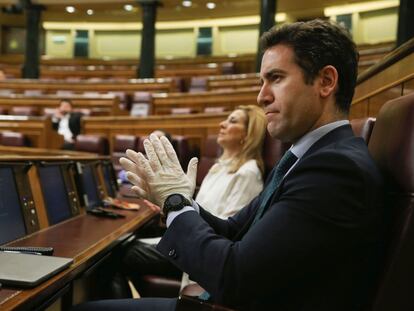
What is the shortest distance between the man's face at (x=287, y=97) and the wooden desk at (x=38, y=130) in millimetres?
3024

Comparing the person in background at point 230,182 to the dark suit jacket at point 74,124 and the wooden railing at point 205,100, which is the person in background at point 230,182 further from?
the dark suit jacket at point 74,124

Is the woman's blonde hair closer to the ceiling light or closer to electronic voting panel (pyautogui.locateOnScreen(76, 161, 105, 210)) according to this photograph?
electronic voting panel (pyautogui.locateOnScreen(76, 161, 105, 210))

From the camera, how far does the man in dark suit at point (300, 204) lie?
18.6 inches

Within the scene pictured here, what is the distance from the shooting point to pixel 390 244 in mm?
480

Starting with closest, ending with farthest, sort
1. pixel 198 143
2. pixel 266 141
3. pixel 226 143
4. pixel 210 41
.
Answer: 1. pixel 226 143
2. pixel 266 141
3. pixel 198 143
4. pixel 210 41

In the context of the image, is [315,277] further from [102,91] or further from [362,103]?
[102,91]

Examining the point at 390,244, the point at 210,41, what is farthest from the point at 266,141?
the point at 210,41

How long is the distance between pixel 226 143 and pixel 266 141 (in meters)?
0.21

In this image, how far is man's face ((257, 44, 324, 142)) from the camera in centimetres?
56

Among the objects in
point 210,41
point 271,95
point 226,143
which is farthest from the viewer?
point 210,41

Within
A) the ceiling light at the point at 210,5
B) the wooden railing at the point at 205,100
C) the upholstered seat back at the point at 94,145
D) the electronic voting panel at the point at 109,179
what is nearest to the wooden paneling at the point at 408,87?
the electronic voting panel at the point at 109,179

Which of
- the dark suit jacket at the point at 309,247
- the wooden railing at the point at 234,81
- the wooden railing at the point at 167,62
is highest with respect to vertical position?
the wooden railing at the point at 167,62

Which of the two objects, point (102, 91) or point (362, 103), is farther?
point (102, 91)

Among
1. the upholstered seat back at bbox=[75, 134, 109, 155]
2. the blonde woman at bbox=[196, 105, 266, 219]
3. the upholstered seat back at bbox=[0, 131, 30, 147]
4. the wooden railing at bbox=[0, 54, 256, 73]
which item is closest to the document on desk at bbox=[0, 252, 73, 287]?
the blonde woman at bbox=[196, 105, 266, 219]
